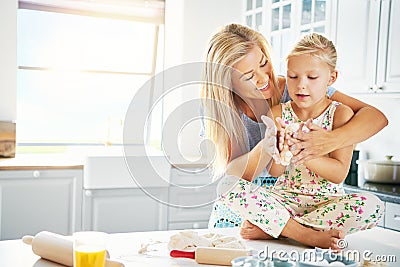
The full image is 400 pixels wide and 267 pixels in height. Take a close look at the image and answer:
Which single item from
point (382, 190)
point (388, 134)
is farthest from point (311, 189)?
point (388, 134)

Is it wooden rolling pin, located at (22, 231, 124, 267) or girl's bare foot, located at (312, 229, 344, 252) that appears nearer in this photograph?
wooden rolling pin, located at (22, 231, 124, 267)

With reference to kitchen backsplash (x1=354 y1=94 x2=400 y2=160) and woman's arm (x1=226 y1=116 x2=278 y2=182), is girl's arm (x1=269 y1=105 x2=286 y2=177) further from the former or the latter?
kitchen backsplash (x1=354 y1=94 x2=400 y2=160)

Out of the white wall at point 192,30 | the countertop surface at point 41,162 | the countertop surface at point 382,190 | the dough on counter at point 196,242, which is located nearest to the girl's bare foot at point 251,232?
the dough on counter at point 196,242

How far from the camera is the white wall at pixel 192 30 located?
12.3ft

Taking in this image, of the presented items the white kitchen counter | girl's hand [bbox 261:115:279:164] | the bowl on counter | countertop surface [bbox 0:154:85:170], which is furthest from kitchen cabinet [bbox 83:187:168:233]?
girl's hand [bbox 261:115:279:164]

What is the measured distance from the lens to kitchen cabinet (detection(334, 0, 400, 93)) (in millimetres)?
2549

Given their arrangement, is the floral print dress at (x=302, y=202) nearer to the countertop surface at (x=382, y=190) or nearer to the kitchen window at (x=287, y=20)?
the countertop surface at (x=382, y=190)

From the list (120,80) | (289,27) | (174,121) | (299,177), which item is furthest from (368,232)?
(120,80)

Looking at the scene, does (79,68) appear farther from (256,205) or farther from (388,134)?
(256,205)

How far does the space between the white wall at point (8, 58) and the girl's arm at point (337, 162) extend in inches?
101

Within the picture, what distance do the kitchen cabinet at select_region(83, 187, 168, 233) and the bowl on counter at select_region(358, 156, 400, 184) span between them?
50.3 inches

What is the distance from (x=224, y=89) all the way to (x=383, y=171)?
1.60 metres

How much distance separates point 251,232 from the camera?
4.92ft

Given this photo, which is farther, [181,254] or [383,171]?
[383,171]
